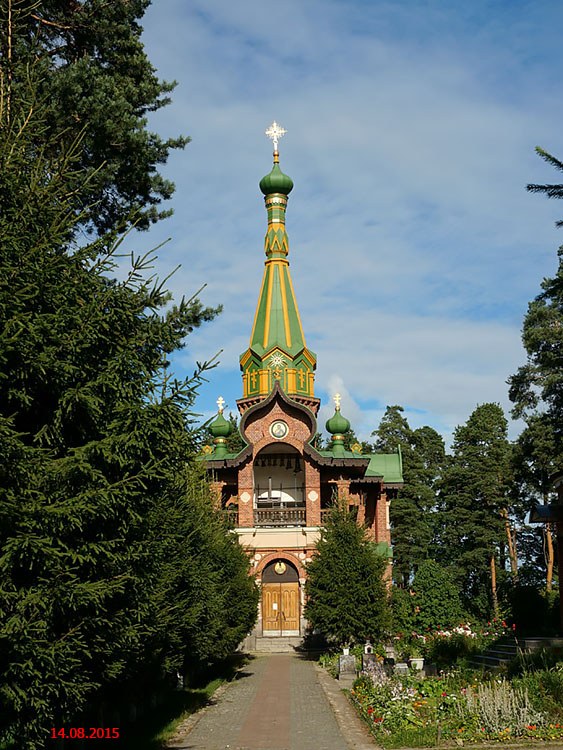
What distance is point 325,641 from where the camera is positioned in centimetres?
3100

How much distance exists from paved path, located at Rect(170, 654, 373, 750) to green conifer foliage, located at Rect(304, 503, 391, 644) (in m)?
1.81

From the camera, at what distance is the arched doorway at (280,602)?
32656 mm

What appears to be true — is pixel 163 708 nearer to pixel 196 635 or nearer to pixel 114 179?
pixel 196 635

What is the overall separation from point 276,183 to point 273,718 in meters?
30.2

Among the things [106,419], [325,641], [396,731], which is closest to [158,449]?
[106,419]

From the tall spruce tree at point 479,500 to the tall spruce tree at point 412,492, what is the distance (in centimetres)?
232

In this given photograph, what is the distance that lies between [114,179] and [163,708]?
36.1 ft

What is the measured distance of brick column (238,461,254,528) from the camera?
33188 mm

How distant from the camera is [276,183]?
4000 cm

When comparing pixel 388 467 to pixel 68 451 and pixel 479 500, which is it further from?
pixel 68 451

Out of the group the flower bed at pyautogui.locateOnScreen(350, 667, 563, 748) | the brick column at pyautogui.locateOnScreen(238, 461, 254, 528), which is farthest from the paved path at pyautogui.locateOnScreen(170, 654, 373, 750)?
the brick column at pyautogui.locateOnScreen(238, 461, 254, 528)
